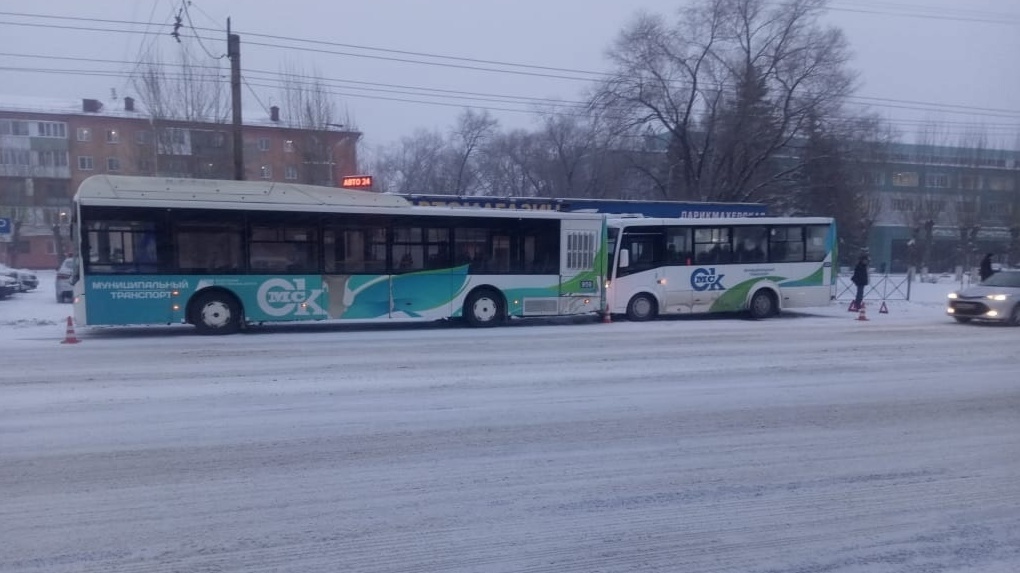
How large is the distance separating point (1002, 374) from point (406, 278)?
1215cm

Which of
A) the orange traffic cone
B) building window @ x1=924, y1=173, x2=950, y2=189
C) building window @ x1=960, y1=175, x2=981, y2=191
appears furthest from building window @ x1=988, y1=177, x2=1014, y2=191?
the orange traffic cone

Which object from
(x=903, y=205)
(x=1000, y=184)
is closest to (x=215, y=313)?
(x=1000, y=184)

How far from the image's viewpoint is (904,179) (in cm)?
6881

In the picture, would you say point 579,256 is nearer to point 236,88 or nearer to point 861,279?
point 236,88

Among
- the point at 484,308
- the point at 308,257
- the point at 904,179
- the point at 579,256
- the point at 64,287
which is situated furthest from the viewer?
the point at 904,179

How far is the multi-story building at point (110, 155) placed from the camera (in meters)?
29.3

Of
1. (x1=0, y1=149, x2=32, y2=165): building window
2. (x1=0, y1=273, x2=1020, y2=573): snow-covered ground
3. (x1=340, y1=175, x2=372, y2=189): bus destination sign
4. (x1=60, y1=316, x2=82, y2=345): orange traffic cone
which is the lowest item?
(x1=0, y1=273, x2=1020, y2=573): snow-covered ground

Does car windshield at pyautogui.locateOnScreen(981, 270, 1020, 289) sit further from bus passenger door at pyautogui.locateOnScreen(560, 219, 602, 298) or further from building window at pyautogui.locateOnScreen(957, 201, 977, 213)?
building window at pyautogui.locateOnScreen(957, 201, 977, 213)

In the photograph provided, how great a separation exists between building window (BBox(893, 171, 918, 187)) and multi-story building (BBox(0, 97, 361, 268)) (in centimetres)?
5537

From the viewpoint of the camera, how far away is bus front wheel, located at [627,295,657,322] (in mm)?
21109

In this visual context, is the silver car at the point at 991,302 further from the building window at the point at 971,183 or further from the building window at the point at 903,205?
the building window at the point at 903,205

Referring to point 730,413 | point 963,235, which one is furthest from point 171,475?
point 963,235

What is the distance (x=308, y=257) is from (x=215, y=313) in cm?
237

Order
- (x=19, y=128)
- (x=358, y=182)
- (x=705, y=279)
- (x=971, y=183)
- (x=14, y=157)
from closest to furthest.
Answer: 1. (x=705, y=279)
2. (x=358, y=182)
3. (x=14, y=157)
4. (x=19, y=128)
5. (x=971, y=183)
